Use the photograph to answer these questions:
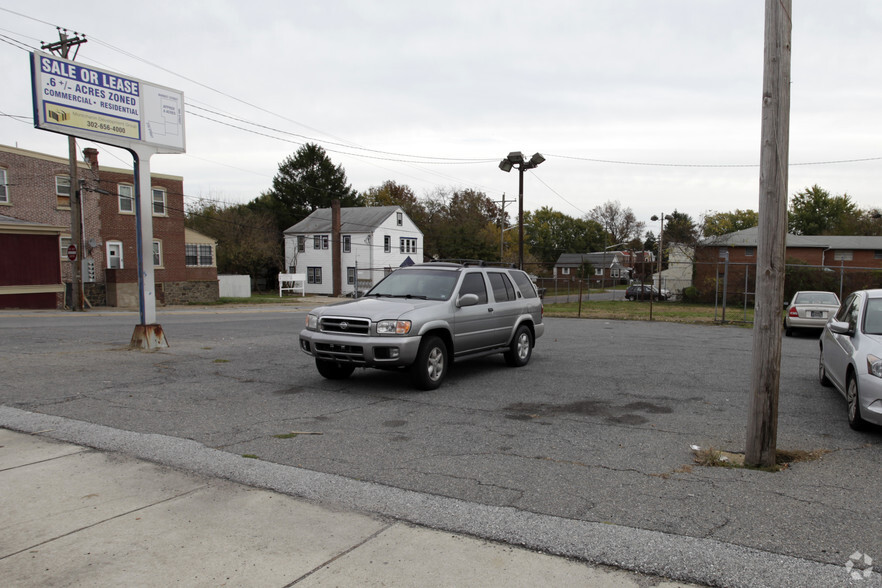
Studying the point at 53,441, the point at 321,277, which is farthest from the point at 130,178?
the point at 53,441

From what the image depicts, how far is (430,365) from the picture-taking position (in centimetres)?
848

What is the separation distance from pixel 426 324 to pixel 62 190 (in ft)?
96.9

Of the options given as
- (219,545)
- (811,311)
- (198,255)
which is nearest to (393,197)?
(198,255)

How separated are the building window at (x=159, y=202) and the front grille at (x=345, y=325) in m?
30.9

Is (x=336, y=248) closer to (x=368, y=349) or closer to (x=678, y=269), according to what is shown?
(x=678, y=269)

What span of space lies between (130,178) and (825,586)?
123 ft

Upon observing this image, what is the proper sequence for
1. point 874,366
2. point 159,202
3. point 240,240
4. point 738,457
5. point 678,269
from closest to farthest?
point 738,457
point 874,366
point 159,202
point 240,240
point 678,269

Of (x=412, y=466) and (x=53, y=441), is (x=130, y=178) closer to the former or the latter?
(x=53, y=441)

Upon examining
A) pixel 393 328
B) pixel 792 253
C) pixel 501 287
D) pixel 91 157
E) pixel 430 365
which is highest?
pixel 91 157

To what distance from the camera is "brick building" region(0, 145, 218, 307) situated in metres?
28.8

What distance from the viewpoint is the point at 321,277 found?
→ 55.2 metres

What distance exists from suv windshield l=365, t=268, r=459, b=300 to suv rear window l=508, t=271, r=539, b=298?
192cm

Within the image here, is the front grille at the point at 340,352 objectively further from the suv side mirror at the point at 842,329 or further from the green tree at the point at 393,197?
the green tree at the point at 393,197

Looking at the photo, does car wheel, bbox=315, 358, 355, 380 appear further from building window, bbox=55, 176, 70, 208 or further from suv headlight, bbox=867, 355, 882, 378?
building window, bbox=55, 176, 70, 208
